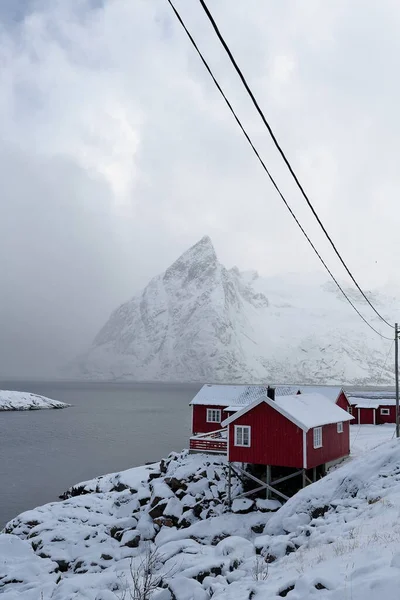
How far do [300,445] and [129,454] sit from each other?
35.3m

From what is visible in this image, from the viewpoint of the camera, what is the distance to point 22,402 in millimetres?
134000

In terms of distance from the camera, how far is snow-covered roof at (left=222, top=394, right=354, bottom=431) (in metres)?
29.5

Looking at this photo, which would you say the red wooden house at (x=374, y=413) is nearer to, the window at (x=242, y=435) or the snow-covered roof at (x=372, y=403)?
the snow-covered roof at (x=372, y=403)

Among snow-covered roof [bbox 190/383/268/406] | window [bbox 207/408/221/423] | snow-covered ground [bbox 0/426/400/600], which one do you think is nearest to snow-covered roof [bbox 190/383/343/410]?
snow-covered roof [bbox 190/383/268/406]

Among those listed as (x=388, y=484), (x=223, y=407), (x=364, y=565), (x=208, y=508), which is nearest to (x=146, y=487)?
(x=208, y=508)

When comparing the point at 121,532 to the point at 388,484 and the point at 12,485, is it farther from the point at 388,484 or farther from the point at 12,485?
the point at 12,485

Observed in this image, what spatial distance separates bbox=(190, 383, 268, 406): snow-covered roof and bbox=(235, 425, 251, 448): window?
41.0 feet

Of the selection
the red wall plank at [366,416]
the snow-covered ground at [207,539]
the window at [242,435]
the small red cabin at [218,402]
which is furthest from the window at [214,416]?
the red wall plank at [366,416]

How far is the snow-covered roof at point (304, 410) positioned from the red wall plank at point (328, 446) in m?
0.65

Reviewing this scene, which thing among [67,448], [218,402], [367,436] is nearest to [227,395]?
[218,402]

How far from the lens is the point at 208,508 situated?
94.6ft

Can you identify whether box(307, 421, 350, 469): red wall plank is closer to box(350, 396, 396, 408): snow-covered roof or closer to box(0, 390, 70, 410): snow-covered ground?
box(350, 396, 396, 408): snow-covered roof

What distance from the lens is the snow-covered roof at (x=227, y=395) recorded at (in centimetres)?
4406

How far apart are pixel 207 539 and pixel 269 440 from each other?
757cm
